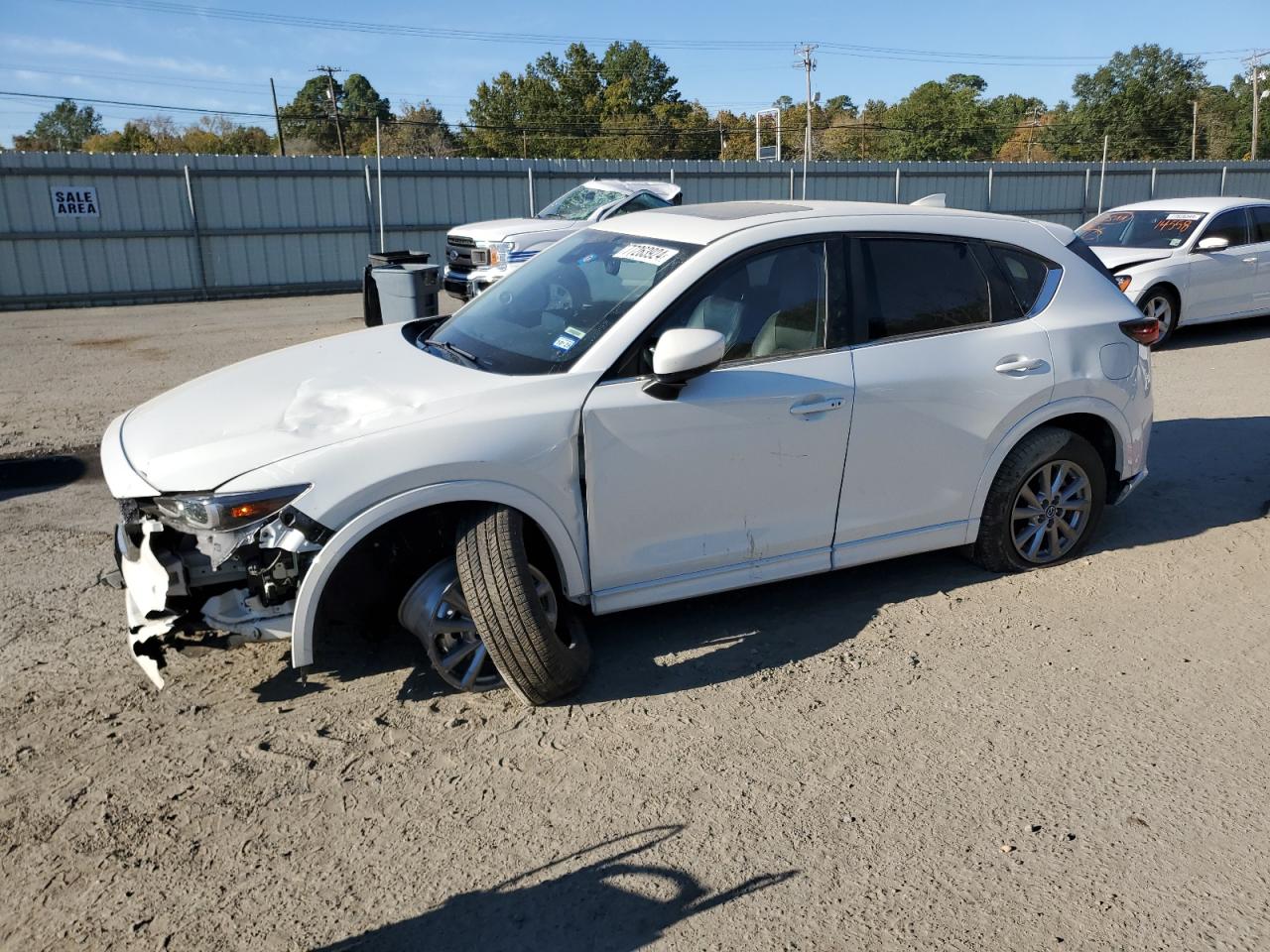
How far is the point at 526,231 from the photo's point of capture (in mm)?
14125

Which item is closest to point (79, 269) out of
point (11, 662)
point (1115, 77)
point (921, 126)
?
point (11, 662)

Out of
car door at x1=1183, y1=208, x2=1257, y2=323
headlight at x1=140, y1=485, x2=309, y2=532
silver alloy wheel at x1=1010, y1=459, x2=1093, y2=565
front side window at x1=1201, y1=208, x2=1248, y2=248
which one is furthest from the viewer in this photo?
front side window at x1=1201, y1=208, x2=1248, y2=248

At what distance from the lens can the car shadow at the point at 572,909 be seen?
9.21 feet

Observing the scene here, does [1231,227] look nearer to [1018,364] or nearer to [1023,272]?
[1023,272]

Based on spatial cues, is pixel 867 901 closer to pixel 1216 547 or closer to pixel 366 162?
pixel 1216 547

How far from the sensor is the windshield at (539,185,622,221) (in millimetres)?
15344

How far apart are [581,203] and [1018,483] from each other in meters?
11.8

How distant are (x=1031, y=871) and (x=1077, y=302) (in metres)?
3.02

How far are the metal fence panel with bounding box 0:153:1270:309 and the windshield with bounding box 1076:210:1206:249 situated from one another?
12.5 m

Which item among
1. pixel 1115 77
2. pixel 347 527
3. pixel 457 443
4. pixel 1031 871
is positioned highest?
pixel 1115 77

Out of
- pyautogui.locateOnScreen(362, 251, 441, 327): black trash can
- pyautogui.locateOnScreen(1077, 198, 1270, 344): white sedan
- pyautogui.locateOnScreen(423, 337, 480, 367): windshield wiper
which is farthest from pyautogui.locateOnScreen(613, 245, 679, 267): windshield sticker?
pyautogui.locateOnScreen(1077, 198, 1270, 344): white sedan

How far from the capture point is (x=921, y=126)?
73.9 meters

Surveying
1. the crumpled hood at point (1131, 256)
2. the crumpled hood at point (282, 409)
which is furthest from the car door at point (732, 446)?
the crumpled hood at point (1131, 256)

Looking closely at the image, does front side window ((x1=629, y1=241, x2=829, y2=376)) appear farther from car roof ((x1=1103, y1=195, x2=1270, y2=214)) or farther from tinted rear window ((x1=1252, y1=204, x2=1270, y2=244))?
tinted rear window ((x1=1252, y1=204, x2=1270, y2=244))
